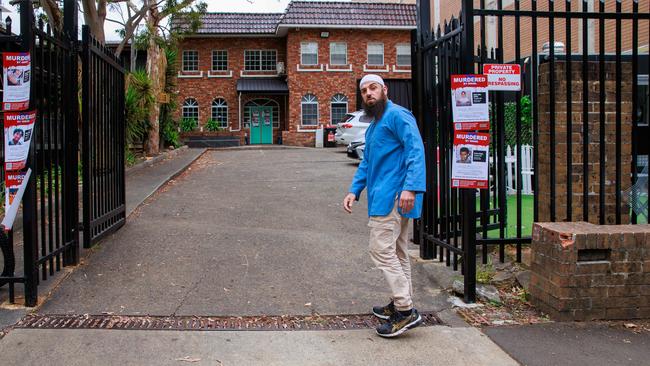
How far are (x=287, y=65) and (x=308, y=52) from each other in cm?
134

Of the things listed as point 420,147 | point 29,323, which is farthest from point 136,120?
point 420,147

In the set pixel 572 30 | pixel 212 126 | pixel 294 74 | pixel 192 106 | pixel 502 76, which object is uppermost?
pixel 294 74

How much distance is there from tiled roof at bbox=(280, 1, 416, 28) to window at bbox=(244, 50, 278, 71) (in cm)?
313

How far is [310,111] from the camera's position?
32031 mm

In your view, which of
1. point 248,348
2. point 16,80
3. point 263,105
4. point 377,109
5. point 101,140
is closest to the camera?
point 248,348

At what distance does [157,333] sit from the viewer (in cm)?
461

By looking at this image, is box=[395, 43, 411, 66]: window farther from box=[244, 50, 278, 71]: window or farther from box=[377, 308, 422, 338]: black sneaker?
box=[377, 308, 422, 338]: black sneaker

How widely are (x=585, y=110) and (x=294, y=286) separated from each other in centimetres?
317

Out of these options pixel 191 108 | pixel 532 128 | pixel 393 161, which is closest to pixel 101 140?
pixel 393 161

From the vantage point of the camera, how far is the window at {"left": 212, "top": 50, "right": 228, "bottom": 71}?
1309 inches

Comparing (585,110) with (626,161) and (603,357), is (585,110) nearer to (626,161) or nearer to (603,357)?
(626,161)

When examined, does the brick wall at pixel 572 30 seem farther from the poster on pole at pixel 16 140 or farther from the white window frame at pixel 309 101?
the poster on pole at pixel 16 140

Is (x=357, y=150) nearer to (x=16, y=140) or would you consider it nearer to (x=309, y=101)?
(x=309, y=101)

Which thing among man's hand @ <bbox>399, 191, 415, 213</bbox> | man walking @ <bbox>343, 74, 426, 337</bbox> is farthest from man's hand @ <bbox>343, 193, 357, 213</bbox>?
man's hand @ <bbox>399, 191, 415, 213</bbox>
